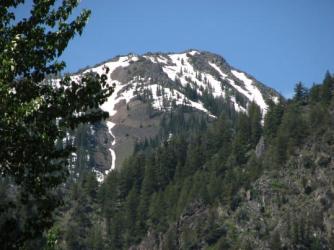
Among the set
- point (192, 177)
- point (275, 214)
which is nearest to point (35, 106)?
point (275, 214)

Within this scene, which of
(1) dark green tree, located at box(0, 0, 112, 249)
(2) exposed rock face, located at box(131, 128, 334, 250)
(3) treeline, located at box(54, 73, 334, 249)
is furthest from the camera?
(3) treeline, located at box(54, 73, 334, 249)

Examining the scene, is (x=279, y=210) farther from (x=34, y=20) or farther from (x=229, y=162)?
(x=34, y=20)

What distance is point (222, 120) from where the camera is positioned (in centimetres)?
19788

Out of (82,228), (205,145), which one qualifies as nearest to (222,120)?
(205,145)

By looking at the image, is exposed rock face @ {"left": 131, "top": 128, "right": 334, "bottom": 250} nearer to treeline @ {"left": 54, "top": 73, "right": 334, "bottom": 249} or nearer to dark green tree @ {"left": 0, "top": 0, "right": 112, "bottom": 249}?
treeline @ {"left": 54, "top": 73, "right": 334, "bottom": 249}

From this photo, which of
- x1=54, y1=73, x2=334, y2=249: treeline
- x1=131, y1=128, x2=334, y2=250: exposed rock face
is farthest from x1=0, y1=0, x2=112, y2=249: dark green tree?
x1=54, y1=73, x2=334, y2=249: treeline

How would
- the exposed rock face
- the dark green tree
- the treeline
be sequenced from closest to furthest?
the dark green tree, the exposed rock face, the treeline

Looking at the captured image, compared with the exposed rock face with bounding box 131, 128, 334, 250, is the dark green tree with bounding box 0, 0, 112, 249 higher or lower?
lower

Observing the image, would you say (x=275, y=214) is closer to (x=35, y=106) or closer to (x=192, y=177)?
(x=192, y=177)

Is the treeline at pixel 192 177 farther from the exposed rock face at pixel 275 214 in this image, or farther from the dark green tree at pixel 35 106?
the dark green tree at pixel 35 106

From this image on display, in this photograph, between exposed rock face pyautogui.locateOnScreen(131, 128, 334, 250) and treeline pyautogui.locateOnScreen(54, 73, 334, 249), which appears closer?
exposed rock face pyautogui.locateOnScreen(131, 128, 334, 250)

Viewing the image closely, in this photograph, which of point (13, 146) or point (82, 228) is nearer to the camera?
point (13, 146)

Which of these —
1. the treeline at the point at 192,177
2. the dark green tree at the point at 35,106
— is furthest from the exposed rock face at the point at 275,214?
the dark green tree at the point at 35,106

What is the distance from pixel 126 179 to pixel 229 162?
36.4m
